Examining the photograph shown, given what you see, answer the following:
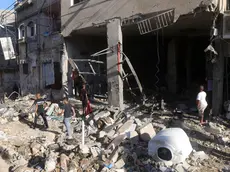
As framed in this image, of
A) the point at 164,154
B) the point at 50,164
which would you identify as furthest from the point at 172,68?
the point at 50,164

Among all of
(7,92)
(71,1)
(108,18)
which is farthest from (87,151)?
(7,92)

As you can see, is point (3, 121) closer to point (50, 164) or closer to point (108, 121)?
point (108, 121)

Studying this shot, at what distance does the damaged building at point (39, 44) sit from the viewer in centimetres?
1666

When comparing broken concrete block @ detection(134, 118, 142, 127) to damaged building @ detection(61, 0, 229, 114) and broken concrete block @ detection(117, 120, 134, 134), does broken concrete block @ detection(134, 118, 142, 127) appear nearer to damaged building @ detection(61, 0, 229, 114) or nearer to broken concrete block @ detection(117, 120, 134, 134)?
broken concrete block @ detection(117, 120, 134, 134)

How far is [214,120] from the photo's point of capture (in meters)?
10.2

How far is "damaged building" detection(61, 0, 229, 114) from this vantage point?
10.3 meters

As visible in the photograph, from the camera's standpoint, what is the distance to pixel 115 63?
40.8ft

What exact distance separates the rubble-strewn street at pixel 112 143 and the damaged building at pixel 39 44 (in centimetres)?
488

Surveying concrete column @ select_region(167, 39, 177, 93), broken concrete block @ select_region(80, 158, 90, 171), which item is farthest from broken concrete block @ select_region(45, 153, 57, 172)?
concrete column @ select_region(167, 39, 177, 93)

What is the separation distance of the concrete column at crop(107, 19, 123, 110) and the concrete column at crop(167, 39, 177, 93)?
4972 mm

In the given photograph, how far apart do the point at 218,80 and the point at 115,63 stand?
174 inches

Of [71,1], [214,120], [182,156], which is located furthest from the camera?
[71,1]

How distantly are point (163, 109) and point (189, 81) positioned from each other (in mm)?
5318

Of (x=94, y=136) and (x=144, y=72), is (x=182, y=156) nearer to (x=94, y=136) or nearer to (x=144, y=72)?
(x=94, y=136)
